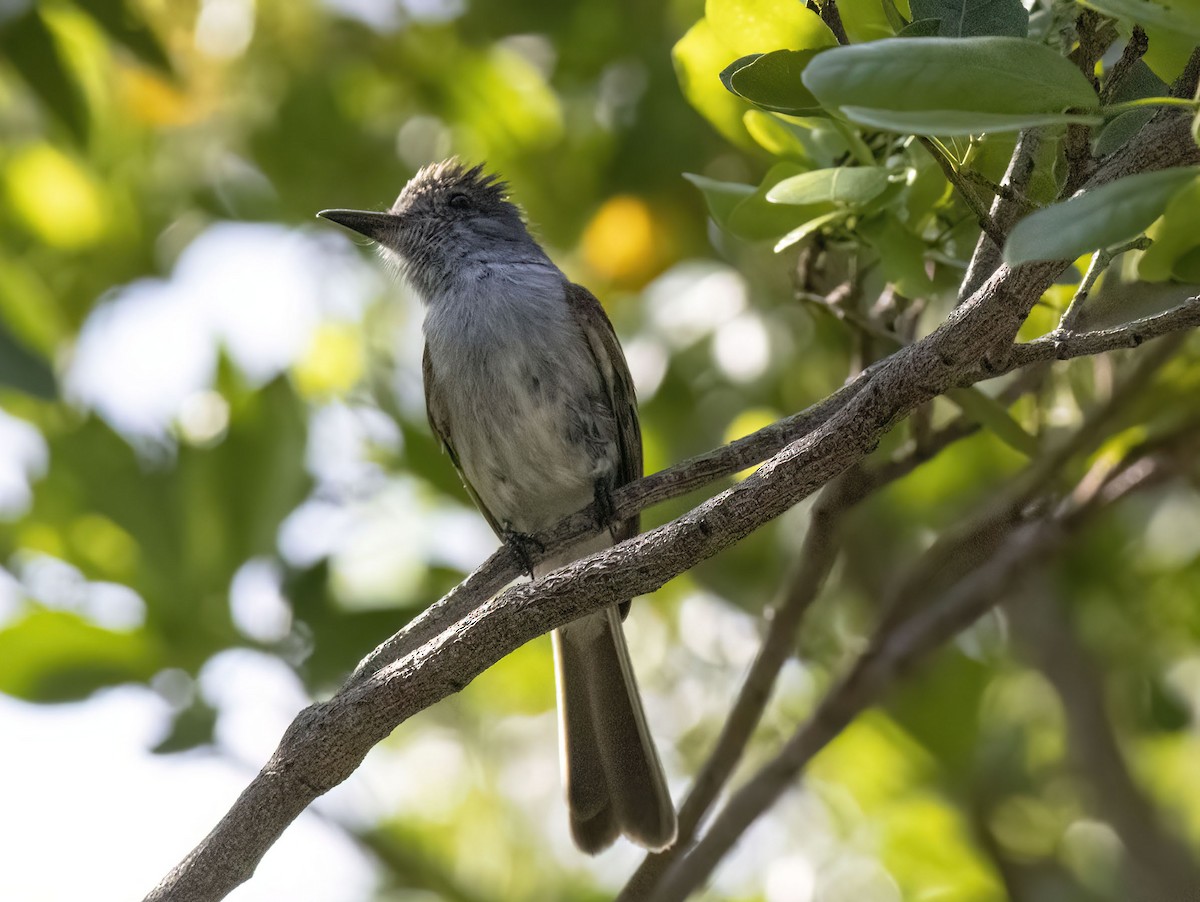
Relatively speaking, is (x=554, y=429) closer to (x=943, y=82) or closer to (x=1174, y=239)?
(x=1174, y=239)

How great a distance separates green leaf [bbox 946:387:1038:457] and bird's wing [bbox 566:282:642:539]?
4.44ft

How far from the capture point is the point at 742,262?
13.9 ft

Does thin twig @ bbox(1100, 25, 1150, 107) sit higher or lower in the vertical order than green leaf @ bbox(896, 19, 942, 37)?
lower

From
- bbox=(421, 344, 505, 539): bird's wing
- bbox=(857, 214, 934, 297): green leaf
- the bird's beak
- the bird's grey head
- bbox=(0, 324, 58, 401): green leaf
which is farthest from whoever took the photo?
the bird's grey head

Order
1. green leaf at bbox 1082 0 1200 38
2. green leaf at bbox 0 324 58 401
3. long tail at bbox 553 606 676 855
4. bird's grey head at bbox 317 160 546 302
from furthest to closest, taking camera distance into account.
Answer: bird's grey head at bbox 317 160 546 302 → long tail at bbox 553 606 676 855 → green leaf at bbox 0 324 58 401 → green leaf at bbox 1082 0 1200 38

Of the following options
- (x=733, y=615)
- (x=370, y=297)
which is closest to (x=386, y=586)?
(x=733, y=615)

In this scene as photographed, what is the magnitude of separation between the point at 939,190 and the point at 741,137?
1.90 feet

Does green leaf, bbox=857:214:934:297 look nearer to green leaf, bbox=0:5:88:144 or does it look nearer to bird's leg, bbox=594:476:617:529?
bird's leg, bbox=594:476:617:529

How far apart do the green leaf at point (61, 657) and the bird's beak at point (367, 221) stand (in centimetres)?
145

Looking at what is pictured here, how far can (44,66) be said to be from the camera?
341 centimetres

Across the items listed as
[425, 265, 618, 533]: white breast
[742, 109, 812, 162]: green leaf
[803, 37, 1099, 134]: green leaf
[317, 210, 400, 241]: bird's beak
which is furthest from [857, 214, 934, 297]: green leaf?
[317, 210, 400, 241]: bird's beak

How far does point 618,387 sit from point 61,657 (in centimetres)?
175

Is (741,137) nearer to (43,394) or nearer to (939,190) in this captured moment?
(939,190)

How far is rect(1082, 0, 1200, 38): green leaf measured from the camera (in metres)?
1.36
